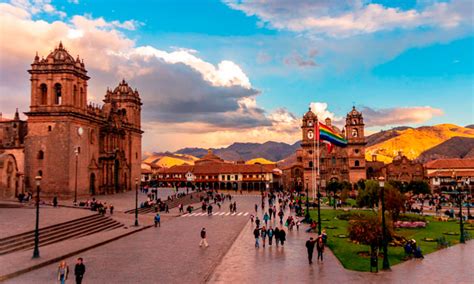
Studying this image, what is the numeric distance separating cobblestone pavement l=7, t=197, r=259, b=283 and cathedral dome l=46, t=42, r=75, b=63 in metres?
31.3

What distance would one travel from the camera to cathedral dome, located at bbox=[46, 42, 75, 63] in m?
54.3

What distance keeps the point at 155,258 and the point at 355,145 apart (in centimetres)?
8591

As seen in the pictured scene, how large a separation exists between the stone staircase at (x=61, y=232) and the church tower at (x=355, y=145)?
75542mm

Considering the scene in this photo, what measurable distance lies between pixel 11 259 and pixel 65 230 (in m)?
7.75

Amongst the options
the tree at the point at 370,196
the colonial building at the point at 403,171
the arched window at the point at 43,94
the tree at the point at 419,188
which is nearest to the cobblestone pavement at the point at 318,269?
the tree at the point at 370,196

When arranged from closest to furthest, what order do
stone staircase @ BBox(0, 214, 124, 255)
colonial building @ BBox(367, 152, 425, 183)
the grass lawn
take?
the grass lawn, stone staircase @ BBox(0, 214, 124, 255), colonial building @ BBox(367, 152, 425, 183)

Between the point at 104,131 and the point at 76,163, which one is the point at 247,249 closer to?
the point at 76,163

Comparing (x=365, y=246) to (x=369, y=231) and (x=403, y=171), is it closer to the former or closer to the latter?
(x=369, y=231)

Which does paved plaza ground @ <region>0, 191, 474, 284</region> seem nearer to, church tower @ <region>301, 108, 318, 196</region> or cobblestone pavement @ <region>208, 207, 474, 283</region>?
cobblestone pavement @ <region>208, 207, 474, 283</region>

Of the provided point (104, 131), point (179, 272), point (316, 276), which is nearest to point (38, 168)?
point (104, 131)

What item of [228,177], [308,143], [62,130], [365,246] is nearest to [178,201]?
[62,130]

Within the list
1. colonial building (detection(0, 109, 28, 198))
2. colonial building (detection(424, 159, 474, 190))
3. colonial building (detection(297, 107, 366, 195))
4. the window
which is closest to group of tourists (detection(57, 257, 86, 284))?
colonial building (detection(0, 109, 28, 198))

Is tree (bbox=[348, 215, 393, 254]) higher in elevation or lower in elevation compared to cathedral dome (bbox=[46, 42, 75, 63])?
lower

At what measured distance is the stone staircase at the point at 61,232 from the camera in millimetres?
23188
